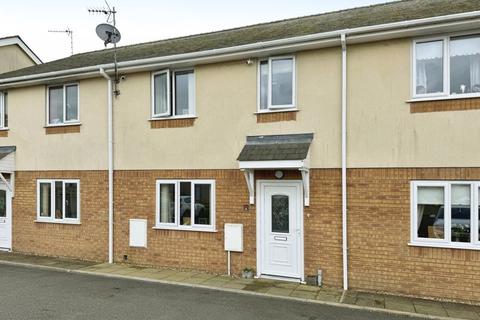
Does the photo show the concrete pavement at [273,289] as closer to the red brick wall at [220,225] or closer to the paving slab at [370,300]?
the paving slab at [370,300]

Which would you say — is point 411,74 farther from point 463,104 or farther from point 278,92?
point 278,92

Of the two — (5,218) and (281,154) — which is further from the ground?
(281,154)

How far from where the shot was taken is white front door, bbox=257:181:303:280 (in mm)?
8344

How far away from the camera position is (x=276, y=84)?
8.65 meters

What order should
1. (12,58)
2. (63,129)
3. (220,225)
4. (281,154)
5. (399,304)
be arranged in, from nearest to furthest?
(399,304)
(281,154)
(220,225)
(63,129)
(12,58)

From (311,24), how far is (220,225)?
5264 mm

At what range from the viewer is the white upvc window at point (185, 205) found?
918 centimetres

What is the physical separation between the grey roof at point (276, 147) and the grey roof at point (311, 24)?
2159 millimetres

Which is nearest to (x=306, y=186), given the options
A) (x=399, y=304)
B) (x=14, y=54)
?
(x=399, y=304)

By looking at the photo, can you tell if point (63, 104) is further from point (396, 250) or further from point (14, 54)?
point (396, 250)

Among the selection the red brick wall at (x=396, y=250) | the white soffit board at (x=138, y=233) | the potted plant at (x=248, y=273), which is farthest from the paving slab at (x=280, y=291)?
the white soffit board at (x=138, y=233)

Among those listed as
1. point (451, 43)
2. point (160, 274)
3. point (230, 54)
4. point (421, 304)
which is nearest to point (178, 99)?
point (230, 54)

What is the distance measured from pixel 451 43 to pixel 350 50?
5.66ft

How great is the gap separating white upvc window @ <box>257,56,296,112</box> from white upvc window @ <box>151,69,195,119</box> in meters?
1.66
